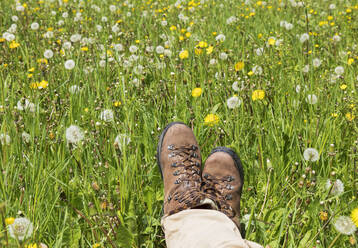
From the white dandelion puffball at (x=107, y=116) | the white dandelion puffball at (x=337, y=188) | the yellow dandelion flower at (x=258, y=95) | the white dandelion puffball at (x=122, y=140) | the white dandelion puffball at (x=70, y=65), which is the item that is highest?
the white dandelion puffball at (x=70, y=65)

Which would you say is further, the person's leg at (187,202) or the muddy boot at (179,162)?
the muddy boot at (179,162)

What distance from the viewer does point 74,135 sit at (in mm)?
1650

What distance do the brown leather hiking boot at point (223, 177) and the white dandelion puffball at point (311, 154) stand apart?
0.31m

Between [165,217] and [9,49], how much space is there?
213 cm

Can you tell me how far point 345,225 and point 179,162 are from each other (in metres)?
0.82

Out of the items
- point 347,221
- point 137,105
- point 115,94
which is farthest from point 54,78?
point 347,221

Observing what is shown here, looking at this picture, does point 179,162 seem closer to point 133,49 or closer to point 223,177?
point 223,177

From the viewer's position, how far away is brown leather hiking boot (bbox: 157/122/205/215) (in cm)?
158

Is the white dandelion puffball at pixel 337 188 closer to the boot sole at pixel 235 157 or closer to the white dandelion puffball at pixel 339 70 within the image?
the boot sole at pixel 235 157

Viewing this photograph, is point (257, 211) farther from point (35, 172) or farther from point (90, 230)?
point (35, 172)

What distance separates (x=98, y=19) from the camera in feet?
12.7

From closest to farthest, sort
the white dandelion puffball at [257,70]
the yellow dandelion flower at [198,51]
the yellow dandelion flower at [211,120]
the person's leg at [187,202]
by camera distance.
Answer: the person's leg at [187,202] → the yellow dandelion flower at [211,120] → the white dandelion puffball at [257,70] → the yellow dandelion flower at [198,51]

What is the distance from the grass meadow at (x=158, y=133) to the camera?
52.8 inches

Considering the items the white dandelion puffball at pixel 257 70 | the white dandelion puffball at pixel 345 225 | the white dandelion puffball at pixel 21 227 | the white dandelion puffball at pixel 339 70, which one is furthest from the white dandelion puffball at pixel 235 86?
the white dandelion puffball at pixel 21 227
